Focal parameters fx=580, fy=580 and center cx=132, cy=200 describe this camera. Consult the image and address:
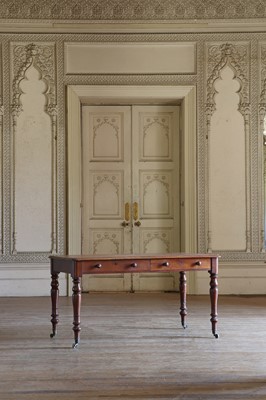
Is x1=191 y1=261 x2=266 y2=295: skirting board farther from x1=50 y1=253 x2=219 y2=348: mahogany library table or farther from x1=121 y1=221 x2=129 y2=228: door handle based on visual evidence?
x1=50 y1=253 x2=219 y2=348: mahogany library table

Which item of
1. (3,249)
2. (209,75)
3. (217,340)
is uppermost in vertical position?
(209,75)

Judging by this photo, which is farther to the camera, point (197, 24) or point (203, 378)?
point (197, 24)

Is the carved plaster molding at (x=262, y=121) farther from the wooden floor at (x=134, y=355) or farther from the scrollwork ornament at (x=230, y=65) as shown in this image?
the wooden floor at (x=134, y=355)

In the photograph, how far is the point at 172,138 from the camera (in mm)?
7637

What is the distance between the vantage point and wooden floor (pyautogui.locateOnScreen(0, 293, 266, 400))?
10.2 feet

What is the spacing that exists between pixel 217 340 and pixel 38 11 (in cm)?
497

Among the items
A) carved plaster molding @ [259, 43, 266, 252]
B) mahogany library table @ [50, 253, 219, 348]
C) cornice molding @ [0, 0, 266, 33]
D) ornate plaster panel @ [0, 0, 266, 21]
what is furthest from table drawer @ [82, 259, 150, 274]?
ornate plaster panel @ [0, 0, 266, 21]

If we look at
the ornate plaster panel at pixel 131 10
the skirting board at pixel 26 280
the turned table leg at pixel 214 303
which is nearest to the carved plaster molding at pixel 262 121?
the ornate plaster panel at pixel 131 10

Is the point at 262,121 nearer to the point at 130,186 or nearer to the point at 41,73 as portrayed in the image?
the point at 130,186

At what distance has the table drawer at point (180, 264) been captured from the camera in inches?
176

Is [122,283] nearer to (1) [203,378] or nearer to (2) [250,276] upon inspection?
(2) [250,276]

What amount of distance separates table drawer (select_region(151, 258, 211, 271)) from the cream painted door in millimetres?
2957

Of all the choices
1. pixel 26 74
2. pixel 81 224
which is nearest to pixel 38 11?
pixel 26 74

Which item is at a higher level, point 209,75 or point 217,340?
point 209,75
